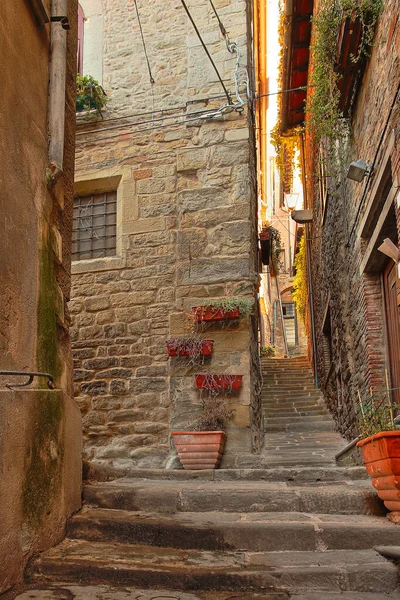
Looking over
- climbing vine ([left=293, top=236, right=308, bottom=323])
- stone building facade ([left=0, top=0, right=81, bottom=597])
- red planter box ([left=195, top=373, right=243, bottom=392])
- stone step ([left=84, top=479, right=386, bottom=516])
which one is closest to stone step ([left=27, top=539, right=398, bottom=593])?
stone building facade ([left=0, top=0, right=81, bottom=597])

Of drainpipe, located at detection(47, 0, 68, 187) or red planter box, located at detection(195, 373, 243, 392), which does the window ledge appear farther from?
drainpipe, located at detection(47, 0, 68, 187)

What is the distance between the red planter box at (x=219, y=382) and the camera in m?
6.18

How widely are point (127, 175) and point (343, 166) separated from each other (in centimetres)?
263

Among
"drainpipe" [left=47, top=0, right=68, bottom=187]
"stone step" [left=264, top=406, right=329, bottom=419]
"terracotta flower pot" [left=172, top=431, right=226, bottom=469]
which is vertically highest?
"drainpipe" [left=47, top=0, right=68, bottom=187]

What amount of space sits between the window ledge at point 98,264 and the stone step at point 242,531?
14.0ft

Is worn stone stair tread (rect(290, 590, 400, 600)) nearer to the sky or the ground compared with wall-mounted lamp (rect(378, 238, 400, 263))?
nearer to the ground

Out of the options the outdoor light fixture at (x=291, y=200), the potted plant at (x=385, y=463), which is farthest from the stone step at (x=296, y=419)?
the outdoor light fixture at (x=291, y=200)

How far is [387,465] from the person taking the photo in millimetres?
2979

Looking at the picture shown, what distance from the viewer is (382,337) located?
608 cm

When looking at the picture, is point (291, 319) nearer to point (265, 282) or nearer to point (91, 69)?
point (265, 282)

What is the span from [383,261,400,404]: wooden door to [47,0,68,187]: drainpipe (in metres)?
3.41

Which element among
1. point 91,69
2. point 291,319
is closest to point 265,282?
point 291,319

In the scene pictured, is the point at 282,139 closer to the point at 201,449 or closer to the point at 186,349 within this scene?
the point at 186,349

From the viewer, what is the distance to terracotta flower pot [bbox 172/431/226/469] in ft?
18.4
